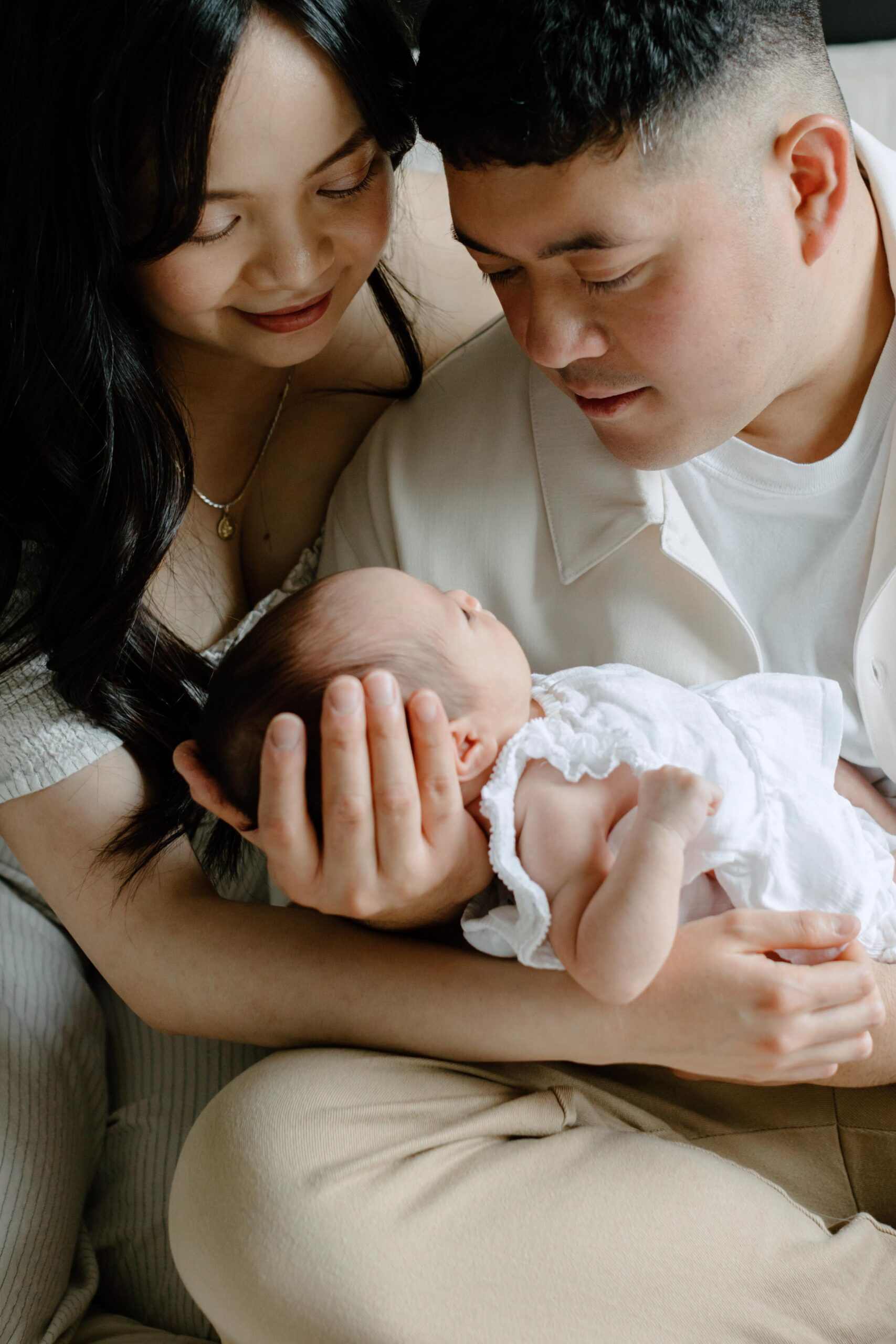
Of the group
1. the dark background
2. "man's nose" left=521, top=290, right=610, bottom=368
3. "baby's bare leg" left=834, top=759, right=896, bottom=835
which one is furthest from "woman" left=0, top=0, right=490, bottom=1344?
the dark background

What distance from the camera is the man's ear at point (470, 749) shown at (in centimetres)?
110

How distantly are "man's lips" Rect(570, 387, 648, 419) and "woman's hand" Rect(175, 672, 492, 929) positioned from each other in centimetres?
47

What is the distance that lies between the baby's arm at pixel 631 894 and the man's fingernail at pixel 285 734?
0.86ft

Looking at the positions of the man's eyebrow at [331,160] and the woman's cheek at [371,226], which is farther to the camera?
the woman's cheek at [371,226]

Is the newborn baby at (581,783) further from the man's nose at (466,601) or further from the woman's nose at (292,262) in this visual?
the woman's nose at (292,262)

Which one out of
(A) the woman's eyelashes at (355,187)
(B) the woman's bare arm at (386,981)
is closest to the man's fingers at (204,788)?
(B) the woman's bare arm at (386,981)

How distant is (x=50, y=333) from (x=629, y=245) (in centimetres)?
60

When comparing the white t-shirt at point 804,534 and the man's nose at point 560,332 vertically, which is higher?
the man's nose at point 560,332

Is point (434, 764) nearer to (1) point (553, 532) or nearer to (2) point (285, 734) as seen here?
(2) point (285, 734)

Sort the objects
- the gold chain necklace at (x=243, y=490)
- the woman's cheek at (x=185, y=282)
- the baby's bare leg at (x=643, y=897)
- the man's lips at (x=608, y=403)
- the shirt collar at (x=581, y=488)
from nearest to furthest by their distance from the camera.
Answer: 1. the baby's bare leg at (x=643, y=897)
2. the woman's cheek at (x=185, y=282)
3. the man's lips at (x=608, y=403)
4. the shirt collar at (x=581, y=488)
5. the gold chain necklace at (x=243, y=490)

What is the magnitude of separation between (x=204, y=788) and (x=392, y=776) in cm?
23

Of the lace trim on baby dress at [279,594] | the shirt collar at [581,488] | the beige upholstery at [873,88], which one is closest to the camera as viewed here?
the shirt collar at [581,488]

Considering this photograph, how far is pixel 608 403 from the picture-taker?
4.29ft

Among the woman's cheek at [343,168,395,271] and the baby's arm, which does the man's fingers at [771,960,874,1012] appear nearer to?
the baby's arm
